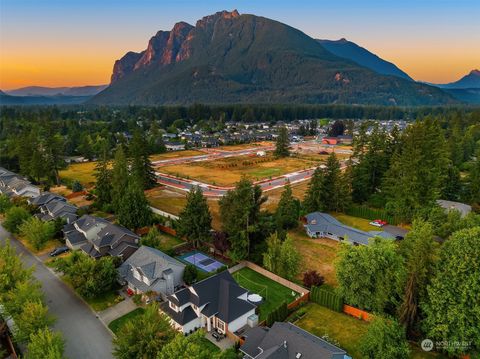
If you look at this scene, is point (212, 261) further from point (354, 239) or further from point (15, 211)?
point (15, 211)

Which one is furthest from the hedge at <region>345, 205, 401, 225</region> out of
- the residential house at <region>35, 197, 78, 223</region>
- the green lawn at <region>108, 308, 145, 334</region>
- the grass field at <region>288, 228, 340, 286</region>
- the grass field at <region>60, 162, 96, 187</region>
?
the grass field at <region>60, 162, 96, 187</region>

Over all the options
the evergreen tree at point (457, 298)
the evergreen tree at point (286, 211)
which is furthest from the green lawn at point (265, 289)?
the evergreen tree at point (457, 298)

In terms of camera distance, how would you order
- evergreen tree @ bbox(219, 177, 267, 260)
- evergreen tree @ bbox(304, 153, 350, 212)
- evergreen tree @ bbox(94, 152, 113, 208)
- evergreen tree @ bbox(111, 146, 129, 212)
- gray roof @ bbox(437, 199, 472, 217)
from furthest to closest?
evergreen tree @ bbox(94, 152, 113, 208) < evergreen tree @ bbox(304, 153, 350, 212) < evergreen tree @ bbox(111, 146, 129, 212) < gray roof @ bbox(437, 199, 472, 217) < evergreen tree @ bbox(219, 177, 267, 260)

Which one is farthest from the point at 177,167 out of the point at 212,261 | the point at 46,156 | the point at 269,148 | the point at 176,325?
the point at 176,325

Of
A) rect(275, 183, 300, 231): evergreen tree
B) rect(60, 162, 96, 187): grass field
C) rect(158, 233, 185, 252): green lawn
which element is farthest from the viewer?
rect(60, 162, 96, 187): grass field

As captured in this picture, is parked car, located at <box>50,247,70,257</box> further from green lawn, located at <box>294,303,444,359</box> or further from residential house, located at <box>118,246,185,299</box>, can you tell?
green lawn, located at <box>294,303,444,359</box>

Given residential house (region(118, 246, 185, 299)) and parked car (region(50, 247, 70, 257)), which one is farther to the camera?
parked car (region(50, 247, 70, 257))

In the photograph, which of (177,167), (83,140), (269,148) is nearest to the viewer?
(177,167)
